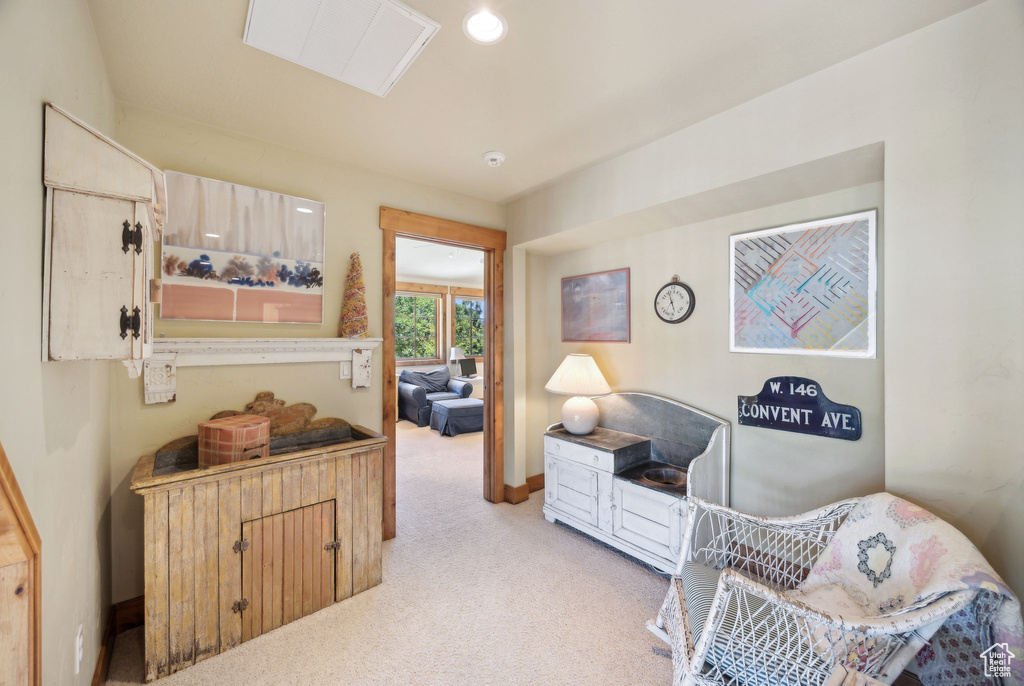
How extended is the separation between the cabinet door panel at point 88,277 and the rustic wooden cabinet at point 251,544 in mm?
858

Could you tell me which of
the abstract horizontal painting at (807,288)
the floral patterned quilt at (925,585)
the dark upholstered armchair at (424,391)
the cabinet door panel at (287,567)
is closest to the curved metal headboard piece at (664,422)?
the abstract horizontal painting at (807,288)

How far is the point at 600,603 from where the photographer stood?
2197 mm

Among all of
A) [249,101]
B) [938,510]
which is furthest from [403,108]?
[938,510]

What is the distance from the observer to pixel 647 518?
2.50 m

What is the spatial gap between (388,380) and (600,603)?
6.19 ft

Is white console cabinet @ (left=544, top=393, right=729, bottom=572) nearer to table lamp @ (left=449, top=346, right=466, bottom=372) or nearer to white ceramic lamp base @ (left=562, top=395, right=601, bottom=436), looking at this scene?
white ceramic lamp base @ (left=562, top=395, right=601, bottom=436)

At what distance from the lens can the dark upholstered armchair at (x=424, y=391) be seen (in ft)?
20.7

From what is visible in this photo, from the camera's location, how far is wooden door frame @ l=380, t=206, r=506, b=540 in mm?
2867

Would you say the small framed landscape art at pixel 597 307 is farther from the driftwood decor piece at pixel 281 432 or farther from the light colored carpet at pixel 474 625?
the driftwood decor piece at pixel 281 432

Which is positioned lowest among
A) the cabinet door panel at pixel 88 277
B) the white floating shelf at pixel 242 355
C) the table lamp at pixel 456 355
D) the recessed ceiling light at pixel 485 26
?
the table lamp at pixel 456 355

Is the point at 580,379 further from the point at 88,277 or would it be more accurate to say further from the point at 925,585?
the point at 88,277

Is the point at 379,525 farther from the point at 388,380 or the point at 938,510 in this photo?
the point at 938,510

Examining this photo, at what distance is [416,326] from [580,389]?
5491mm

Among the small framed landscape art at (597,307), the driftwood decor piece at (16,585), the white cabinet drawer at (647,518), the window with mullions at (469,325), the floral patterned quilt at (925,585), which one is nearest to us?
the driftwood decor piece at (16,585)
